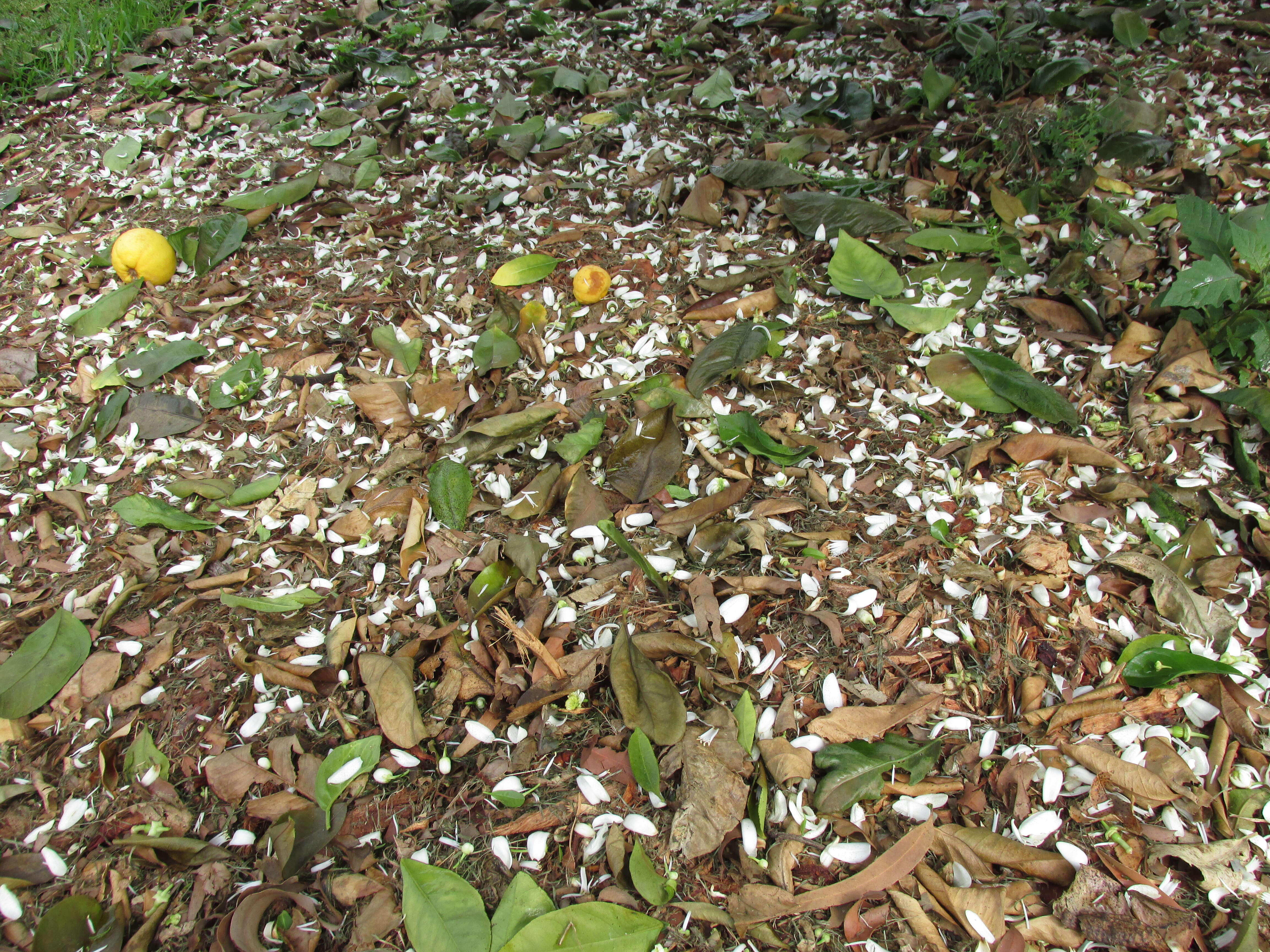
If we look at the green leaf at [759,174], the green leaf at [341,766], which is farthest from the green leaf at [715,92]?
the green leaf at [341,766]

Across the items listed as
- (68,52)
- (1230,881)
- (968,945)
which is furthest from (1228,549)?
(68,52)

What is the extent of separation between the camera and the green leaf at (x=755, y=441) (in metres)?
1.90

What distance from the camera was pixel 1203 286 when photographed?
1.84m

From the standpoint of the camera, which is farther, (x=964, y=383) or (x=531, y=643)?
(x=964, y=383)

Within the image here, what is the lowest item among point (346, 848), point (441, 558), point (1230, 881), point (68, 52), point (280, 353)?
point (1230, 881)

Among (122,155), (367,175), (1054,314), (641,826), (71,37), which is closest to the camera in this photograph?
(641,826)

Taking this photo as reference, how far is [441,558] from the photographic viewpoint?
6.00ft

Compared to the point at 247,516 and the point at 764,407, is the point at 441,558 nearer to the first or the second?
the point at 247,516

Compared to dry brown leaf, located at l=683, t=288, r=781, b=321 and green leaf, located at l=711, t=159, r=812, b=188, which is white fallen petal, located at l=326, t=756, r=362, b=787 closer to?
dry brown leaf, located at l=683, t=288, r=781, b=321

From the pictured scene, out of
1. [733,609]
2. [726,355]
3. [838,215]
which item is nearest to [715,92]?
[838,215]

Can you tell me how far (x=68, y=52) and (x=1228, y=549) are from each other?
219 inches

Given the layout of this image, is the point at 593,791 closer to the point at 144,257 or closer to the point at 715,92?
the point at 144,257

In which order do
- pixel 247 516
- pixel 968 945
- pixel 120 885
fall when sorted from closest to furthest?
pixel 968 945, pixel 120 885, pixel 247 516

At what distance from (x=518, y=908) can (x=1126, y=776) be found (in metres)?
1.17
